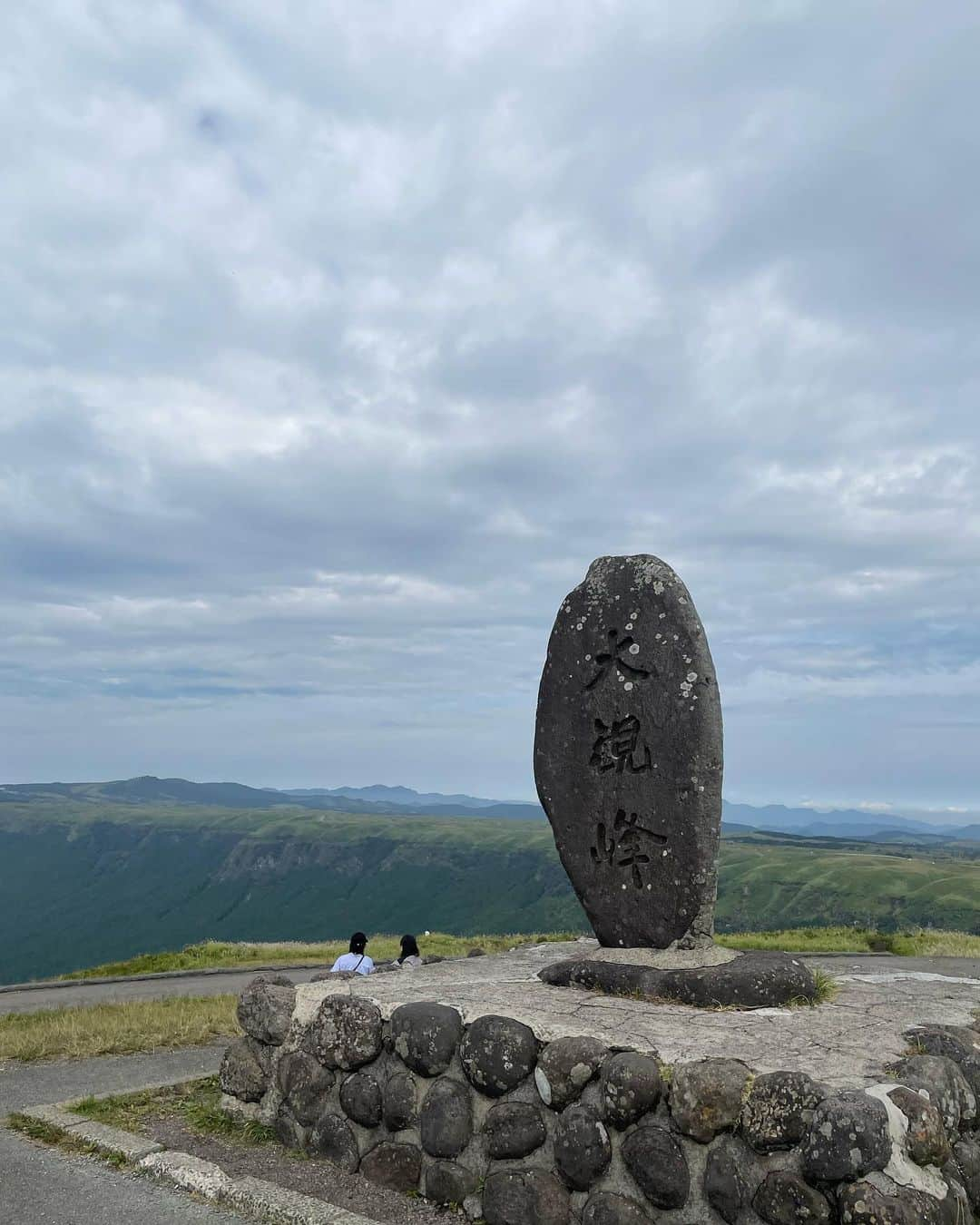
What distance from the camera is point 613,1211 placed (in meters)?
4.93

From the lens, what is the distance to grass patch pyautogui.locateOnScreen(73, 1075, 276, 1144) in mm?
6773

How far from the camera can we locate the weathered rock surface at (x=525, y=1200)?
17.0 ft

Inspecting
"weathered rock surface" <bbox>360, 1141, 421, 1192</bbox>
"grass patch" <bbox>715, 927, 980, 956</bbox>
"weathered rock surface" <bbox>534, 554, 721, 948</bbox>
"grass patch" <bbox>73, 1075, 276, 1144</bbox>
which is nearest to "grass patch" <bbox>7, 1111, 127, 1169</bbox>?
"grass patch" <bbox>73, 1075, 276, 1144</bbox>

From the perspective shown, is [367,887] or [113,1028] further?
[367,887]

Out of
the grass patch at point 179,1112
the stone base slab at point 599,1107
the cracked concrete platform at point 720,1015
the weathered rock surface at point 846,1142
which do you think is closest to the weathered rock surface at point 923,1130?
the stone base slab at point 599,1107

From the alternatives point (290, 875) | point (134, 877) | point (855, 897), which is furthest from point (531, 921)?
point (134, 877)

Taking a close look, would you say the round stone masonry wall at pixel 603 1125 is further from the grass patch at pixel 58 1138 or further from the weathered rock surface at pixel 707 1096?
the grass patch at pixel 58 1138

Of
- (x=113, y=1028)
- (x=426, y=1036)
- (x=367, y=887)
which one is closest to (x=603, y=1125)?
(x=426, y=1036)

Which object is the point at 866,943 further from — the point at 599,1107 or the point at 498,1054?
the point at 599,1107

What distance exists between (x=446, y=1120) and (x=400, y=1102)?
42cm

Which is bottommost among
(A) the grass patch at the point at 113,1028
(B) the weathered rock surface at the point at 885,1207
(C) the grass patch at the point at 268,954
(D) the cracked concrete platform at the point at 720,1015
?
(C) the grass patch at the point at 268,954

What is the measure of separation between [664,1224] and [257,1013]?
3.58m

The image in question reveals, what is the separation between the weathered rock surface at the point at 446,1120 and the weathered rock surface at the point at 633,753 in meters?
2.81

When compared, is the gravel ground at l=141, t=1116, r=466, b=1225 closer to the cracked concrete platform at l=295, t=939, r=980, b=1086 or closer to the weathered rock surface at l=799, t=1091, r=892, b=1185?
the cracked concrete platform at l=295, t=939, r=980, b=1086
